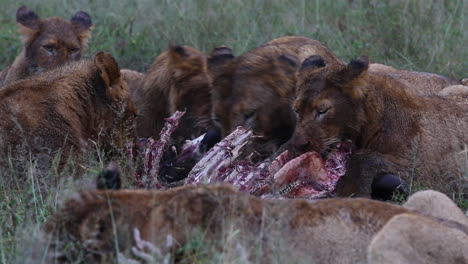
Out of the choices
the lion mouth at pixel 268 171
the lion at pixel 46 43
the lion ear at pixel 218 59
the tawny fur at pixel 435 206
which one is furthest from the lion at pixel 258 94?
the tawny fur at pixel 435 206

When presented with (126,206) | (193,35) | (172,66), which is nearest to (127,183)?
(126,206)

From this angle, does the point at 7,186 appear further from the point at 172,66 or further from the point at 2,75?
the point at 2,75

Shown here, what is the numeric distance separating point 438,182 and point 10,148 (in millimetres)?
2901

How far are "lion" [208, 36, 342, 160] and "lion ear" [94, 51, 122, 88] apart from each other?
1.24m

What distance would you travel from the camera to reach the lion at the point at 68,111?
646cm

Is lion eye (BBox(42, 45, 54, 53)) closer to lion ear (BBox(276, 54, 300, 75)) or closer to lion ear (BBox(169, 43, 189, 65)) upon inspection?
lion ear (BBox(169, 43, 189, 65))

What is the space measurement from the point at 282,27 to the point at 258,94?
3.71 meters

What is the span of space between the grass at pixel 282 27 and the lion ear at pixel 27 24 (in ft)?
3.34

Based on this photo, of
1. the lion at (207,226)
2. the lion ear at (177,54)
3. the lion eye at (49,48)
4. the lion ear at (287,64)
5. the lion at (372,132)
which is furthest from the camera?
the lion eye at (49,48)

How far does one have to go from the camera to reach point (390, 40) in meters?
11.1

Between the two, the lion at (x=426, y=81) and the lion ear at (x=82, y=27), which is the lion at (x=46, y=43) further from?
the lion at (x=426, y=81)

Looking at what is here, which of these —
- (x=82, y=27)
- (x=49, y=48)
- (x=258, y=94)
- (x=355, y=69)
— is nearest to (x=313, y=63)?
(x=355, y=69)

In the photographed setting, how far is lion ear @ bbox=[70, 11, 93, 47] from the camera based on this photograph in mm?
10234

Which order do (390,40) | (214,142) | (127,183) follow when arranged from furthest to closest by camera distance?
(390,40) → (214,142) → (127,183)
